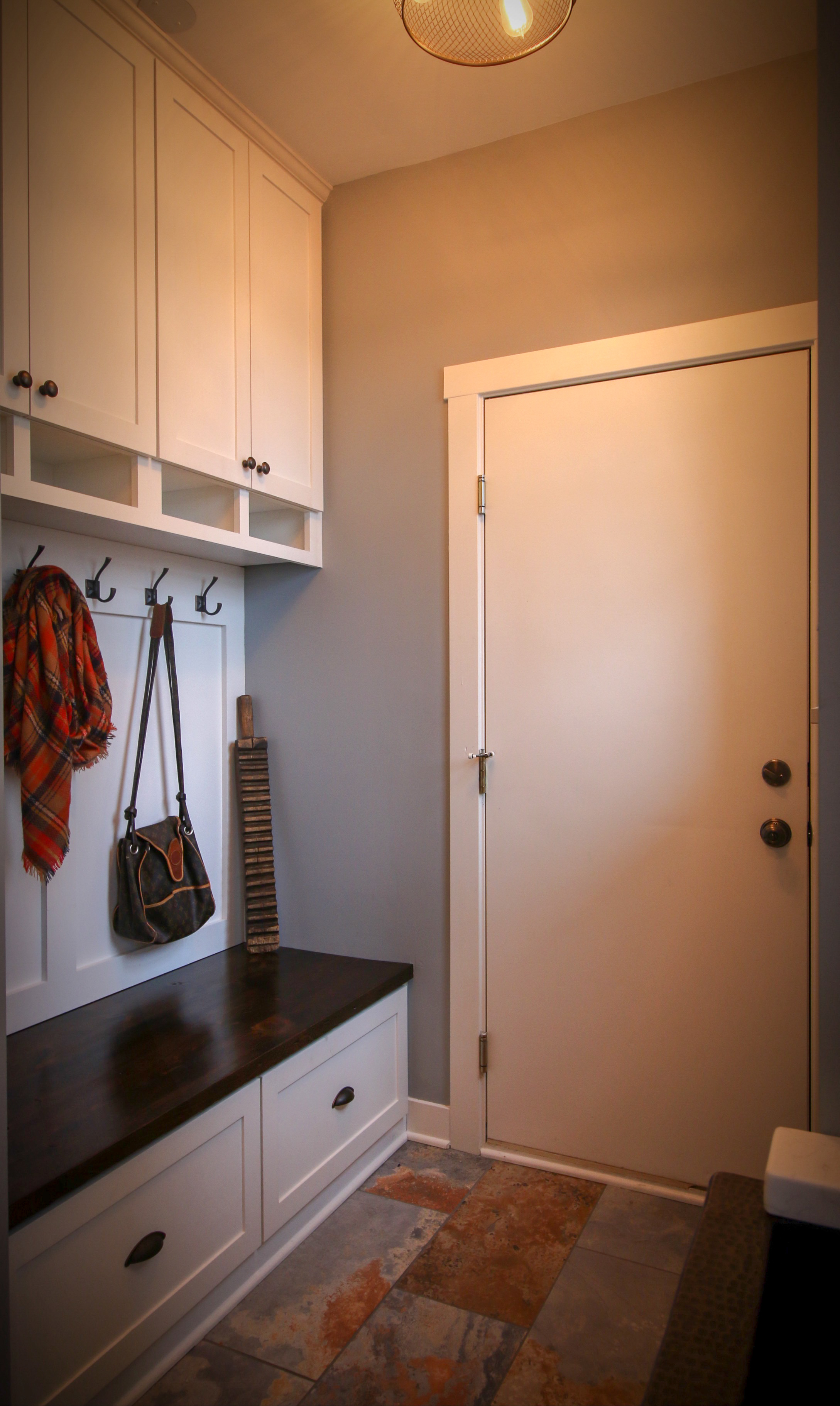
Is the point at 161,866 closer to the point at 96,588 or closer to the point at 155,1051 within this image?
the point at 155,1051

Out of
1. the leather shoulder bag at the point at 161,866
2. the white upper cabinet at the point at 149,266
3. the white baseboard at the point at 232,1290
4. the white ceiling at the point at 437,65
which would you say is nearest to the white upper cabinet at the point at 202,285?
the white upper cabinet at the point at 149,266

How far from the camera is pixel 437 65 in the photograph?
1.99 m

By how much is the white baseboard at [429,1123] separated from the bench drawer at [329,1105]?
3cm

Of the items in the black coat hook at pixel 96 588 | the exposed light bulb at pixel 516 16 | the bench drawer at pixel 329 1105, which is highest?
the exposed light bulb at pixel 516 16

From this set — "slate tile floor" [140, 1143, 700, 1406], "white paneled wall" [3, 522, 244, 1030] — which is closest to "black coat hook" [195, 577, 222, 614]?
"white paneled wall" [3, 522, 244, 1030]

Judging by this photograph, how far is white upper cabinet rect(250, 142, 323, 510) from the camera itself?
2.21 metres

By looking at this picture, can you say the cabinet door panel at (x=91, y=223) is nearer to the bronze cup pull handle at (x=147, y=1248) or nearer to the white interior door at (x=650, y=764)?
the white interior door at (x=650, y=764)

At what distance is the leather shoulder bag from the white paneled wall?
0.10ft

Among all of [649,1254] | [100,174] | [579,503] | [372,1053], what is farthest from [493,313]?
[649,1254]

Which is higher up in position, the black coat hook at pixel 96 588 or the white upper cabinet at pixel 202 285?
the white upper cabinet at pixel 202 285

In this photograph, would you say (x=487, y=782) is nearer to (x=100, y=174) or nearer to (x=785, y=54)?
(x=100, y=174)

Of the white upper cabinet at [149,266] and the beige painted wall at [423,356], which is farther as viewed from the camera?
the beige painted wall at [423,356]

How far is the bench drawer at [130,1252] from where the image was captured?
1282 millimetres

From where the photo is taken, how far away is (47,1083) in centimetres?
159
